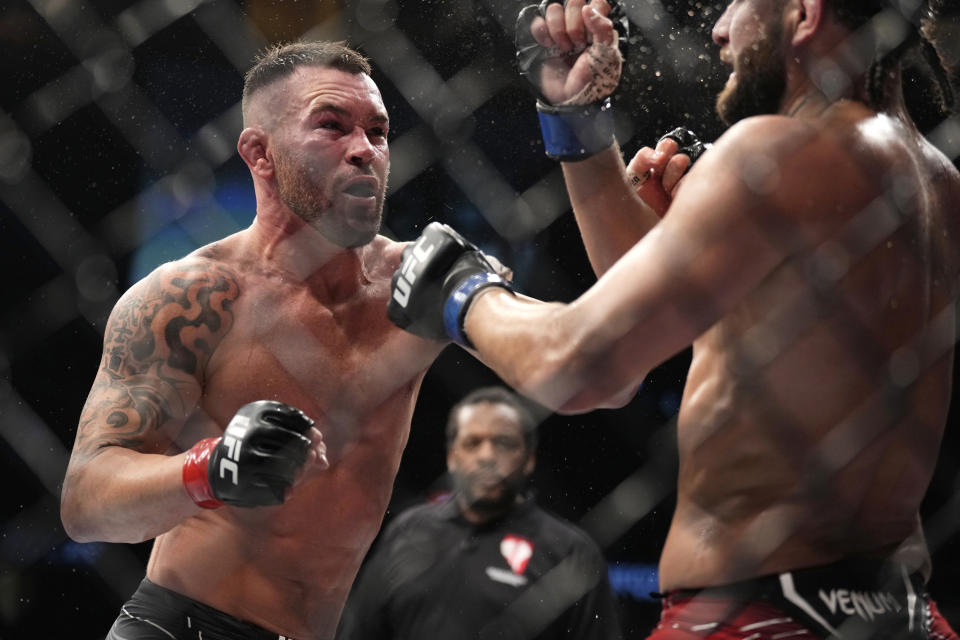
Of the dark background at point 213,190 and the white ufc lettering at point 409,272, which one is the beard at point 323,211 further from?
the dark background at point 213,190

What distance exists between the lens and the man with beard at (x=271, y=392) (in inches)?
71.1

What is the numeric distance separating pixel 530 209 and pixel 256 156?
220cm

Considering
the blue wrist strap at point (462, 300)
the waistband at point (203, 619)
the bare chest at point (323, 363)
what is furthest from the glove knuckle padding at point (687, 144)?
the waistband at point (203, 619)

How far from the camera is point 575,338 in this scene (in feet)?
3.96

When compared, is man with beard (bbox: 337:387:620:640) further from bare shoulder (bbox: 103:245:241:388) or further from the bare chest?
bare shoulder (bbox: 103:245:241:388)

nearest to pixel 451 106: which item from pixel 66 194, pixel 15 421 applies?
pixel 66 194

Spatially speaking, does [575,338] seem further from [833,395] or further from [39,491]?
[39,491]

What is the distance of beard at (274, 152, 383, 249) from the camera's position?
219 centimetres

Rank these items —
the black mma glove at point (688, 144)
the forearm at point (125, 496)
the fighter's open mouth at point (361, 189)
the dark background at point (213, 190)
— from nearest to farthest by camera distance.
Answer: the forearm at point (125, 496) < the black mma glove at point (688, 144) < the fighter's open mouth at point (361, 189) < the dark background at point (213, 190)

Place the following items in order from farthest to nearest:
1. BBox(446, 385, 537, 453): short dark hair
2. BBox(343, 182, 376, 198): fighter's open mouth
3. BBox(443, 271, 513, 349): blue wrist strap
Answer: BBox(446, 385, 537, 453): short dark hair, BBox(343, 182, 376, 198): fighter's open mouth, BBox(443, 271, 513, 349): blue wrist strap

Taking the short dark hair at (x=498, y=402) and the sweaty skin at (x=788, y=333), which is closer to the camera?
the sweaty skin at (x=788, y=333)

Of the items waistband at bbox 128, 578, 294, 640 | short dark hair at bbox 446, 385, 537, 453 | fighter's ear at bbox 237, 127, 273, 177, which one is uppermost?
fighter's ear at bbox 237, 127, 273, 177

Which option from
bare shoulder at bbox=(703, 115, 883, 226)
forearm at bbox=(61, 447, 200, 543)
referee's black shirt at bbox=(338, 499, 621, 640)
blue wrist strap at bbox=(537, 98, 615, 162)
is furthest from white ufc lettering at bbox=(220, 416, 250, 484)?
referee's black shirt at bbox=(338, 499, 621, 640)

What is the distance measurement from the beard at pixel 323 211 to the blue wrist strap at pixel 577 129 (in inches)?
22.4
